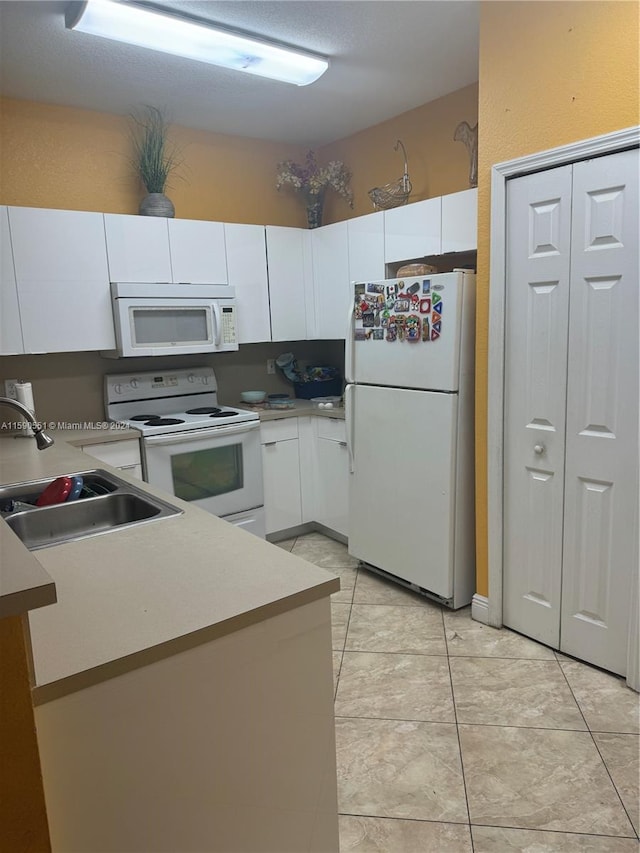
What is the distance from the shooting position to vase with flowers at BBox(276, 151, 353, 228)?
3867 millimetres

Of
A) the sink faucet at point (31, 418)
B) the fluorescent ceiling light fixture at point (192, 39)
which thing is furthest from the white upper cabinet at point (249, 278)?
the sink faucet at point (31, 418)

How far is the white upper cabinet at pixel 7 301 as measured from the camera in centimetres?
283

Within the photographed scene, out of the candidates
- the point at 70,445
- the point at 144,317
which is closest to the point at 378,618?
the point at 70,445

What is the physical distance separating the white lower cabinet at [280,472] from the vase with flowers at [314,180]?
1.43 meters

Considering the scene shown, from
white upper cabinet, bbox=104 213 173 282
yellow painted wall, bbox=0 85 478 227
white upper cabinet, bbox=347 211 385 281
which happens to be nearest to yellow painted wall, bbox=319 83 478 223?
yellow painted wall, bbox=0 85 478 227

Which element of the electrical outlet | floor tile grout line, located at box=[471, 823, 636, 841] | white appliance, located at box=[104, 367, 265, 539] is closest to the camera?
floor tile grout line, located at box=[471, 823, 636, 841]

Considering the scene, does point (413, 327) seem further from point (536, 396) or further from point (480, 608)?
point (480, 608)

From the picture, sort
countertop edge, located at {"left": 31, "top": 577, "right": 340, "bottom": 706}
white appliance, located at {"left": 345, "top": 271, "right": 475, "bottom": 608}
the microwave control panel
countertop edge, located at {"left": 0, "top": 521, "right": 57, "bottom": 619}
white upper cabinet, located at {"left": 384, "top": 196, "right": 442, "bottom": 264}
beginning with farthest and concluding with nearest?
the microwave control panel, white upper cabinet, located at {"left": 384, "top": 196, "right": 442, "bottom": 264}, white appliance, located at {"left": 345, "top": 271, "right": 475, "bottom": 608}, countertop edge, located at {"left": 31, "top": 577, "right": 340, "bottom": 706}, countertop edge, located at {"left": 0, "top": 521, "right": 57, "bottom": 619}

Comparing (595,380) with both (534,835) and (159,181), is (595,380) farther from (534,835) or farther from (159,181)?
(159,181)

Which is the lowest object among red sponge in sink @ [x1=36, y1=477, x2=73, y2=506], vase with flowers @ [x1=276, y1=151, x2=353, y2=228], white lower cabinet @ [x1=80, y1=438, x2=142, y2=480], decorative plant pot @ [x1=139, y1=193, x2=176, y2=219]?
white lower cabinet @ [x1=80, y1=438, x2=142, y2=480]

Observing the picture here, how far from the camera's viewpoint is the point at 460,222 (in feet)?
9.19

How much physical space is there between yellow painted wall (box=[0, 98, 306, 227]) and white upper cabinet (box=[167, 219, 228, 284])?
35 centimetres

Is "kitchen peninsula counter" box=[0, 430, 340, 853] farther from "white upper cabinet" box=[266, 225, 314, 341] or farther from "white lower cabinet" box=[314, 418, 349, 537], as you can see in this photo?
"white upper cabinet" box=[266, 225, 314, 341]

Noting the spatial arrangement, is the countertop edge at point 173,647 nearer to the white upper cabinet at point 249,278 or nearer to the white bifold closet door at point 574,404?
the white bifold closet door at point 574,404
